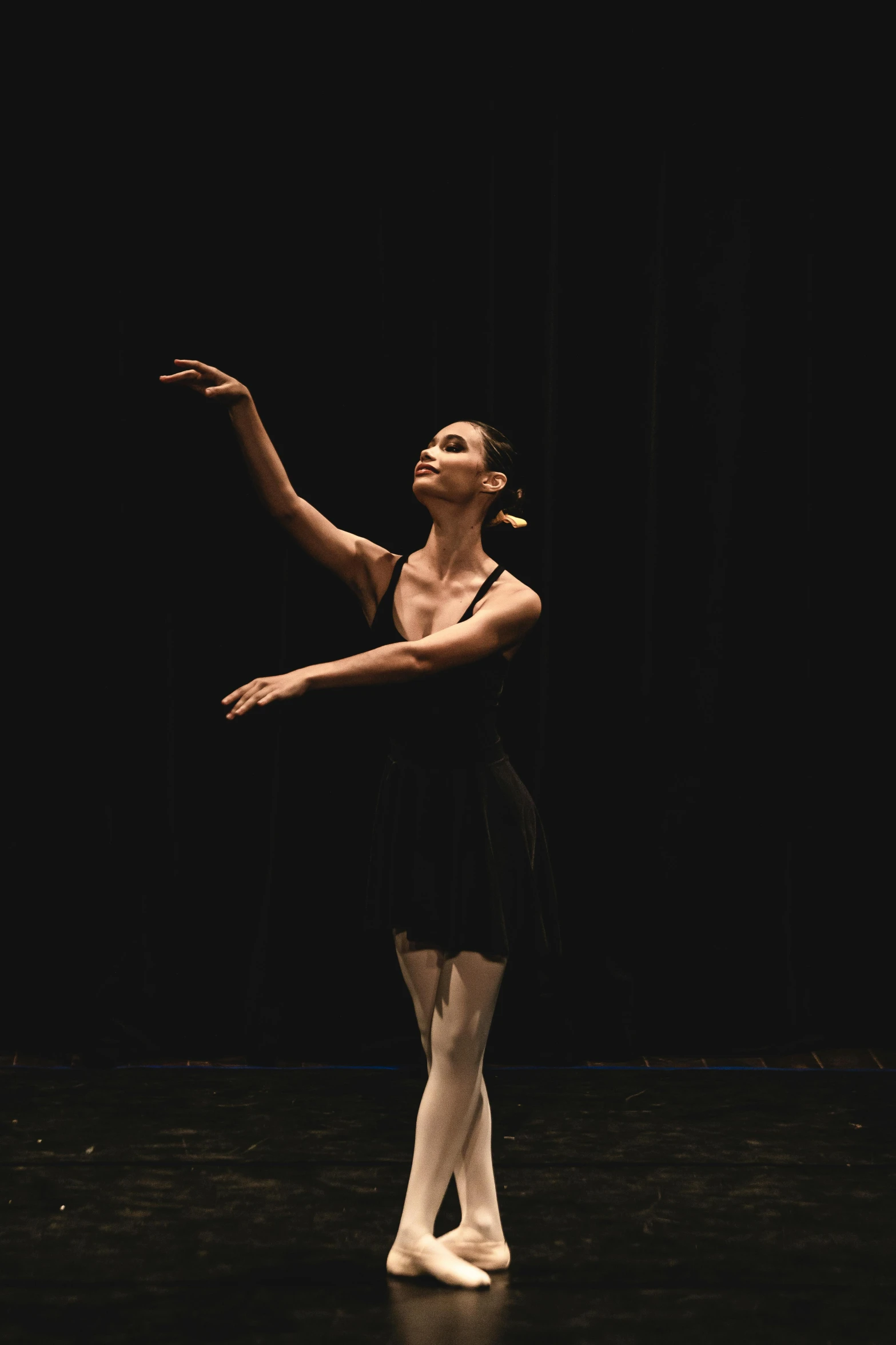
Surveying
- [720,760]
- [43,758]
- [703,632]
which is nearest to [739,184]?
[703,632]

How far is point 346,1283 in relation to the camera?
2.50 meters

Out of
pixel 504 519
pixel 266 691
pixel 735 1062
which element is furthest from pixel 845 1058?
pixel 266 691

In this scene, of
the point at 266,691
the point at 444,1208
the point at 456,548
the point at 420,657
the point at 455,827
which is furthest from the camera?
the point at 444,1208

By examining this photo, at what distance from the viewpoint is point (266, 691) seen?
2.23m

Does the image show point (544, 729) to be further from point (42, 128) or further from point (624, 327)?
point (42, 128)

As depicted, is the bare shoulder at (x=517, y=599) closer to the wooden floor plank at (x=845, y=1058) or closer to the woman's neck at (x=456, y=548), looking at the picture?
the woman's neck at (x=456, y=548)

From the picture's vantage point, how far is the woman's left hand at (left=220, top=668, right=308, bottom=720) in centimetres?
220

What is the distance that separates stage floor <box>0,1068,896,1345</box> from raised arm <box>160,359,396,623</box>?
1.17m

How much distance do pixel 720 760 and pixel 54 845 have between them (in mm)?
1910

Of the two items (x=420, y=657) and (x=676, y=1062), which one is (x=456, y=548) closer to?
(x=420, y=657)

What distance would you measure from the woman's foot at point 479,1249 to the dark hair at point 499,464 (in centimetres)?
126

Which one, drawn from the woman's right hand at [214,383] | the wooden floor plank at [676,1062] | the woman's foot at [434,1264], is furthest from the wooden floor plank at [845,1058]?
the woman's right hand at [214,383]

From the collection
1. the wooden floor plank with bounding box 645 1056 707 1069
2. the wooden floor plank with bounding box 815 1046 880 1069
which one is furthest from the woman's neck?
the wooden floor plank with bounding box 815 1046 880 1069

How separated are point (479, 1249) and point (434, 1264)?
0.12 metres
